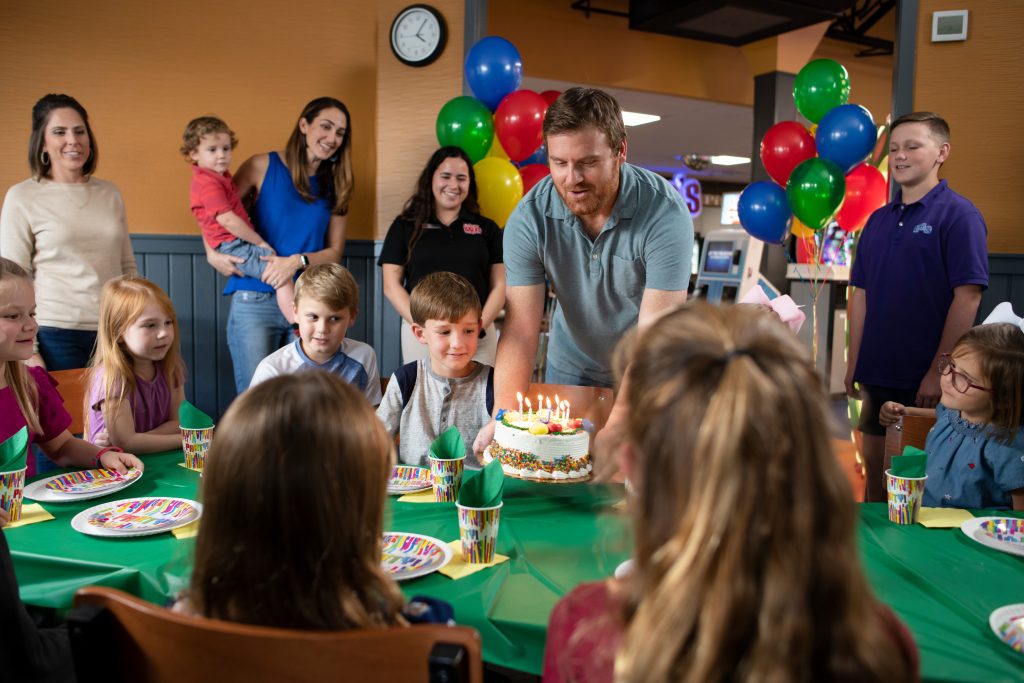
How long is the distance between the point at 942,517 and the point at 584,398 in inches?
41.7

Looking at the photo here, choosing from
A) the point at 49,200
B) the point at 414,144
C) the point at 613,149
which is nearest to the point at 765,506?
the point at 613,149

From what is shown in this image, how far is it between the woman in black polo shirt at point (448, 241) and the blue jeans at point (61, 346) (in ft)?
4.28

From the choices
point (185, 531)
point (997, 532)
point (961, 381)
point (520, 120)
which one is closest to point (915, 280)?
point (961, 381)

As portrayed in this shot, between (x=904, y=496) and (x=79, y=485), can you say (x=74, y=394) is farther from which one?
(x=904, y=496)

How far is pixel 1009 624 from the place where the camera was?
1110 mm

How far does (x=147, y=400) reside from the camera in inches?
93.0

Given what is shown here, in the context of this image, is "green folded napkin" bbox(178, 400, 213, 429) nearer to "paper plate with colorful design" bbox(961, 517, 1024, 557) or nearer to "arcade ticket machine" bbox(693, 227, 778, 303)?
"paper plate with colorful design" bbox(961, 517, 1024, 557)

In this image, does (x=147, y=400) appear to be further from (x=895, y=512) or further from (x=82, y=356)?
(x=895, y=512)

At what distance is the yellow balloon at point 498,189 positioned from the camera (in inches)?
149

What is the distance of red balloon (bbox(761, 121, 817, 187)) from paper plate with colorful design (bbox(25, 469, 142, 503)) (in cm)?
365

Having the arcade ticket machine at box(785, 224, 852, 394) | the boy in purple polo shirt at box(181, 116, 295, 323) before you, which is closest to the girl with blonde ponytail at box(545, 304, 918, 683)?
the boy in purple polo shirt at box(181, 116, 295, 323)

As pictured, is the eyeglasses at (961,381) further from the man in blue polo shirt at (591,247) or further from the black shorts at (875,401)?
the black shorts at (875,401)

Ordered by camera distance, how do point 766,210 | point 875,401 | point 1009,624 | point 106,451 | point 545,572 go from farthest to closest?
point 766,210, point 875,401, point 106,451, point 545,572, point 1009,624

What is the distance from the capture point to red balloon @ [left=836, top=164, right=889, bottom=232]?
161 inches
